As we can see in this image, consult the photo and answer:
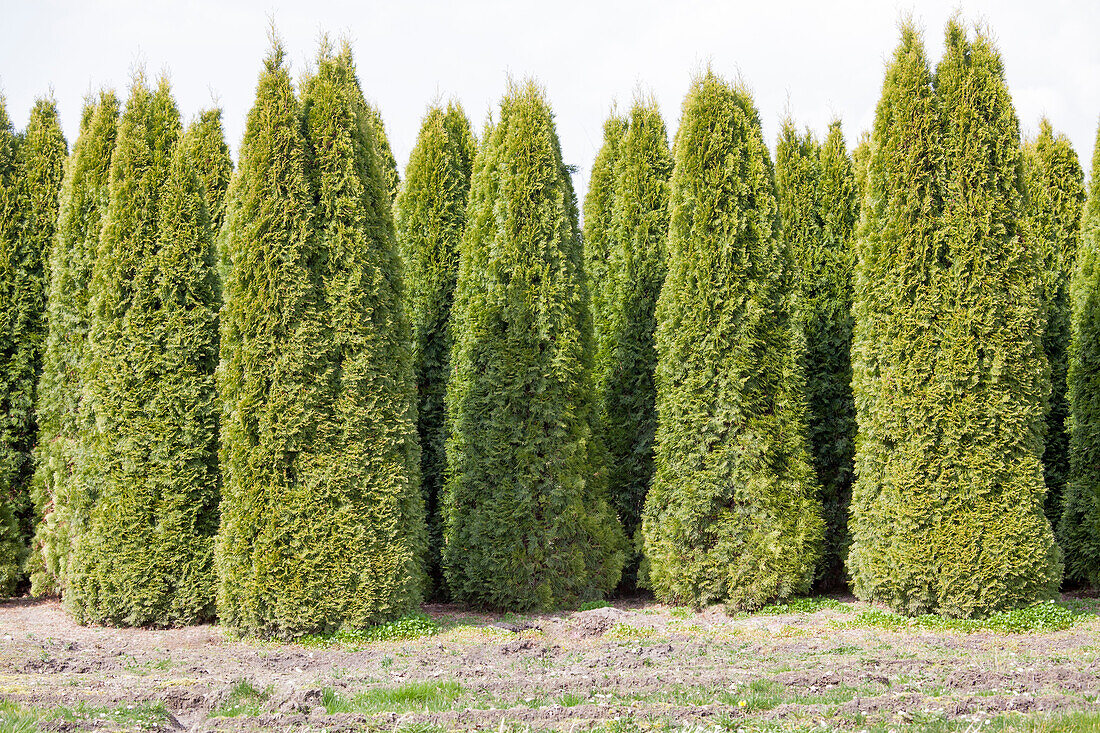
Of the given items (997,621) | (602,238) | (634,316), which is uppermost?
(602,238)

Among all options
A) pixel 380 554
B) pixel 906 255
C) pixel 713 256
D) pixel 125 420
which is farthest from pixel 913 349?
pixel 125 420

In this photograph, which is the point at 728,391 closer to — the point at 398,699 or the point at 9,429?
the point at 398,699

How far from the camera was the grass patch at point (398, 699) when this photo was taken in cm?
543

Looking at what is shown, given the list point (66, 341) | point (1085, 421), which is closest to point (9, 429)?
point (66, 341)

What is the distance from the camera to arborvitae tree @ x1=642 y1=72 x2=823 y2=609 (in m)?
9.81

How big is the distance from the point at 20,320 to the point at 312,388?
19.3ft

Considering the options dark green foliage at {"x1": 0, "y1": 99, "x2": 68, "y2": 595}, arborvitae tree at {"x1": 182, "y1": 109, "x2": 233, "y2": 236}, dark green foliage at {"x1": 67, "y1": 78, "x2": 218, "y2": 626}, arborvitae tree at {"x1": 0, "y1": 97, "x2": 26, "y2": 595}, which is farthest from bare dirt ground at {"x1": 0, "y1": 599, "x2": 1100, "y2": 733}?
arborvitae tree at {"x1": 182, "y1": 109, "x2": 233, "y2": 236}


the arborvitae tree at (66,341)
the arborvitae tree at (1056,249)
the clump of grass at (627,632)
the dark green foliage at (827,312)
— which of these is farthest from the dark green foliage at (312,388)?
the arborvitae tree at (1056,249)

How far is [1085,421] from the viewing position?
1089cm

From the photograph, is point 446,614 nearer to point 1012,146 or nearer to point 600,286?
point 600,286

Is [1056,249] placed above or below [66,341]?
above

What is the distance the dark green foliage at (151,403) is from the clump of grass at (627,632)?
458 centimetres

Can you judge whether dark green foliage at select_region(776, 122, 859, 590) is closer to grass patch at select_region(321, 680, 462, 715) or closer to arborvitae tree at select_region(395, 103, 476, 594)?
arborvitae tree at select_region(395, 103, 476, 594)

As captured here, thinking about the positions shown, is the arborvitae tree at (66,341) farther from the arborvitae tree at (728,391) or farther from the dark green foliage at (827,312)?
the dark green foliage at (827,312)
